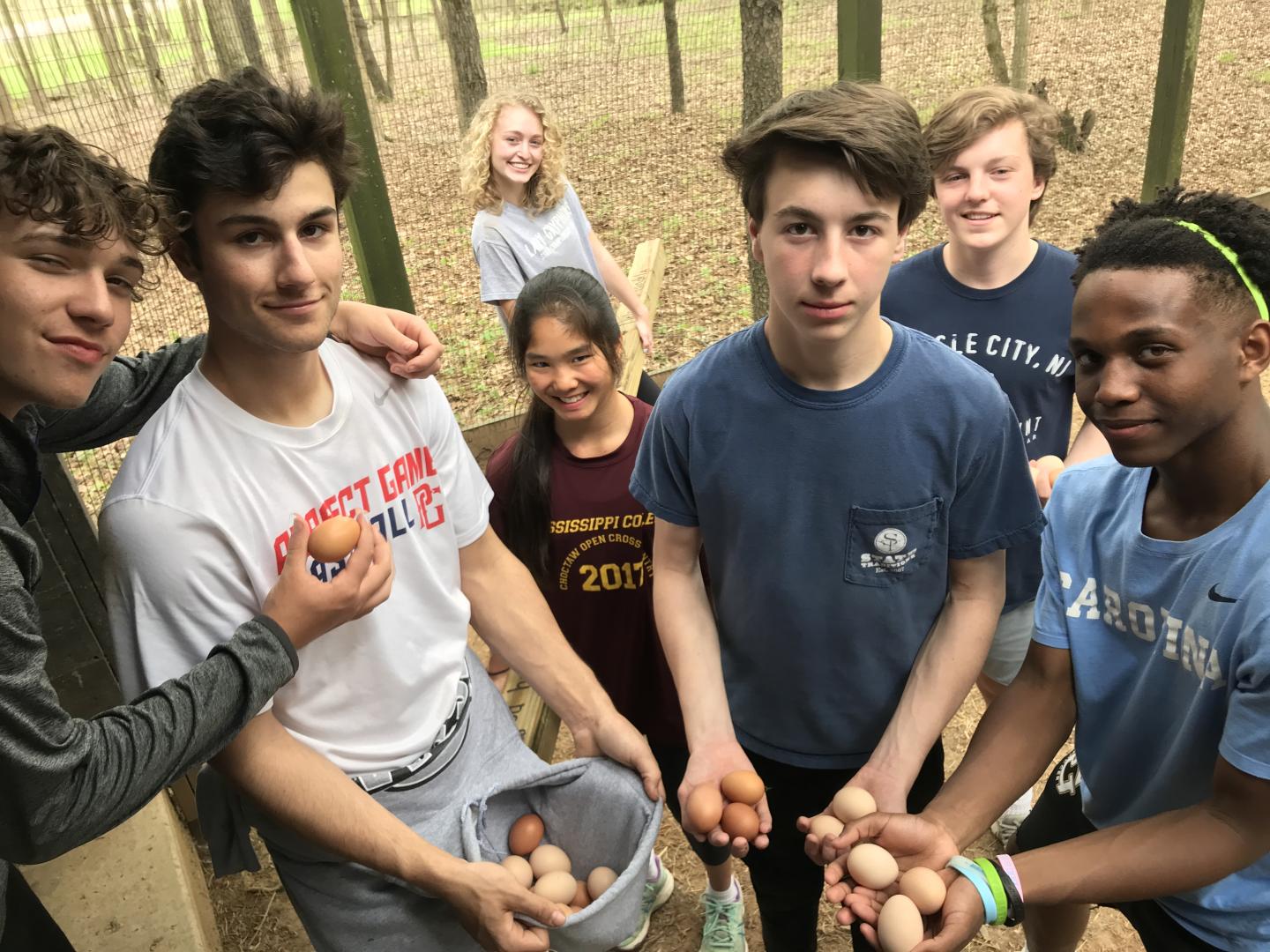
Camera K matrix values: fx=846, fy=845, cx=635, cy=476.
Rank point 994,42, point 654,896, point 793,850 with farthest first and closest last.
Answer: point 994,42
point 654,896
point 793,850

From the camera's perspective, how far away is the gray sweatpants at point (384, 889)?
67.7 inches

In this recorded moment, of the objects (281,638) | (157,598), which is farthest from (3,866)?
(281,638)

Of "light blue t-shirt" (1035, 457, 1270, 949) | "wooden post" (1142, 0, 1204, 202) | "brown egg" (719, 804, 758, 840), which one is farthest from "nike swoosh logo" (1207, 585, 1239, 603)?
"wooden post" (1142, 0, 1204, 202)

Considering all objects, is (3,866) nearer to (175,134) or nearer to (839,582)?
(175,134)

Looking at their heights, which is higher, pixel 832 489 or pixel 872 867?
pixel 832 489

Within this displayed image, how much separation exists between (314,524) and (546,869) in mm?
940

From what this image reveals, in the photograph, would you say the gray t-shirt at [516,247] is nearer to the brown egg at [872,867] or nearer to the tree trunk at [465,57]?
the tree trunk at [465,57]

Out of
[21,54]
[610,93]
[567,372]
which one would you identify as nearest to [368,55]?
[21,54]

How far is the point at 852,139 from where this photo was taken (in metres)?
1.58

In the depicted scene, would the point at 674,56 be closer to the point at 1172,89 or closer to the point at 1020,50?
the point at 1172,89

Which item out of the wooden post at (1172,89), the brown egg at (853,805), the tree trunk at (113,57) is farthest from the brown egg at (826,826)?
the wooden post at (1172,89)

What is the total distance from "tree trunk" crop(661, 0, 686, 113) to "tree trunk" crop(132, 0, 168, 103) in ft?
13.0

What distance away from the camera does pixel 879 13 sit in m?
4.76

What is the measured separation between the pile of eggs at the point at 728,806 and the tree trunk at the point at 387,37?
440cm
